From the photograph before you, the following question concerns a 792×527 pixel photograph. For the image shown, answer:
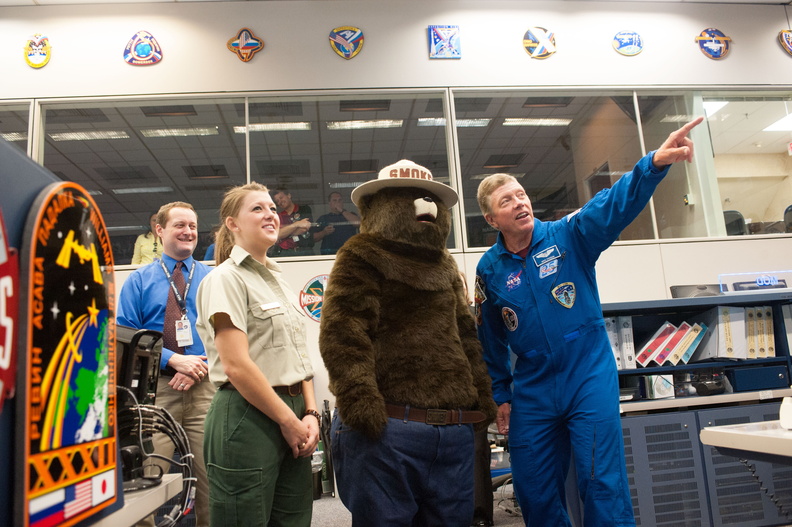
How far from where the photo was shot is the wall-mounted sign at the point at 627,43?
4844 mm

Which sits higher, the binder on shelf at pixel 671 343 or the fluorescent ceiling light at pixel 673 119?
the fluorescent ceiling light at pixel 673 119

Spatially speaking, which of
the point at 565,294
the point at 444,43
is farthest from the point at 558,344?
the point at 444,43

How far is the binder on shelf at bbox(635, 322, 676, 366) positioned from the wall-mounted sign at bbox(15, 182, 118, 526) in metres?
2.77

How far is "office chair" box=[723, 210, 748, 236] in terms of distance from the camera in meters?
4.75

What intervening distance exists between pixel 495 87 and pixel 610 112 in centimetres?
129

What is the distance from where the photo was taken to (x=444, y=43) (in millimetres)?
4668

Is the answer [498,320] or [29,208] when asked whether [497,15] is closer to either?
[498,320]

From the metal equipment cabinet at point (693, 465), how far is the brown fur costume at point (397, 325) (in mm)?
1496

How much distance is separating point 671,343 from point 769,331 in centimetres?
61

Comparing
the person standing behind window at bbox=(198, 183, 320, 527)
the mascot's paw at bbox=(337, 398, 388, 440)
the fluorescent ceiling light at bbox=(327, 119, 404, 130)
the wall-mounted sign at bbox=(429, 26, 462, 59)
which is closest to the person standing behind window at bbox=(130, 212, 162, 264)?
the fluorescent ceiling light at bbox=(327, 119, 404, 130)

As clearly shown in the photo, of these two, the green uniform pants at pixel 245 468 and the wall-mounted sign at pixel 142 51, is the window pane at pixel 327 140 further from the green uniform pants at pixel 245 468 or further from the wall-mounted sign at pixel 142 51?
the green uniform pants at pixel 245 468

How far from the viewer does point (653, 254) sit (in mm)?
4500

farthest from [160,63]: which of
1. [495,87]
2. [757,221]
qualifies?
[757,221]

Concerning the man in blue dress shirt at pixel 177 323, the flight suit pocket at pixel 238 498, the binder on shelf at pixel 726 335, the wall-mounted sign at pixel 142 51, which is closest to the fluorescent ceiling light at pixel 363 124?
the wall-mounted sign at pixel 142 51
